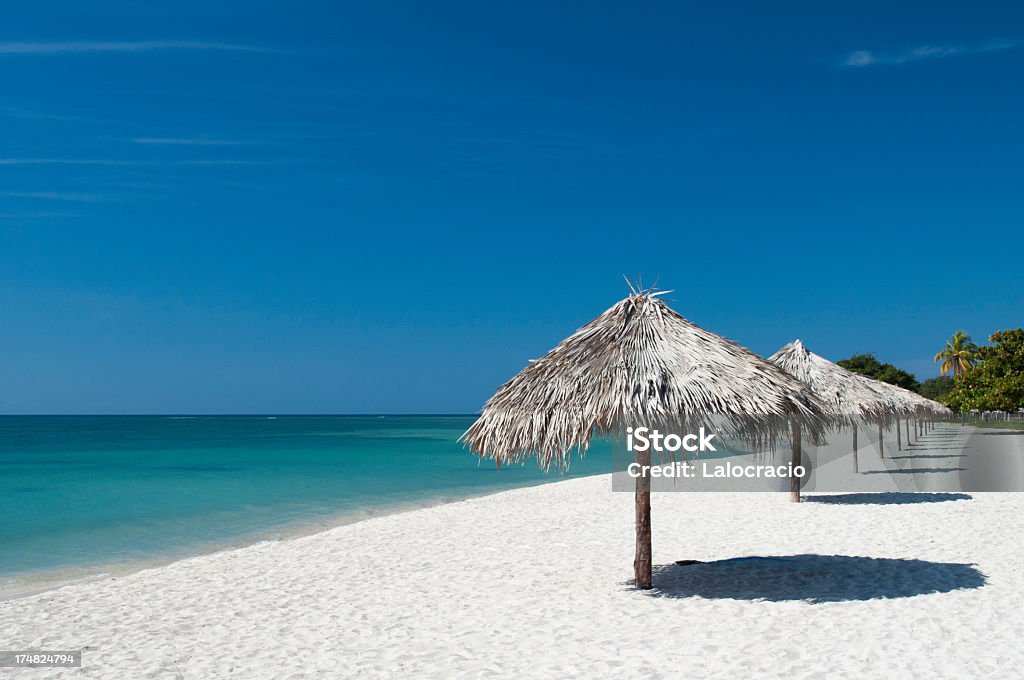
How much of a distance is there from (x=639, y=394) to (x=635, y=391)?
0.04 meters

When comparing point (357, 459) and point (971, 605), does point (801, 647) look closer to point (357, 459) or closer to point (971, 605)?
point (971, 605)

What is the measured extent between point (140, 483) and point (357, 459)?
12.2m

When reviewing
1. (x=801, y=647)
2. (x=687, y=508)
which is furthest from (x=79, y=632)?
(x=687, y=508)

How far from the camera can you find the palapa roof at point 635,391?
535 cm

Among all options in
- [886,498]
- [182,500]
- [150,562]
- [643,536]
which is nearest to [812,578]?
[643,536]

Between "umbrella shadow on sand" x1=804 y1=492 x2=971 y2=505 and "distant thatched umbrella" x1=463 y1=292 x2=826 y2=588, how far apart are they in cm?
611

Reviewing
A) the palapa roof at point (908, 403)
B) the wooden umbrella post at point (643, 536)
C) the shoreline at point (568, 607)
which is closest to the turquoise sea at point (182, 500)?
the shoreline at point (568, 607)

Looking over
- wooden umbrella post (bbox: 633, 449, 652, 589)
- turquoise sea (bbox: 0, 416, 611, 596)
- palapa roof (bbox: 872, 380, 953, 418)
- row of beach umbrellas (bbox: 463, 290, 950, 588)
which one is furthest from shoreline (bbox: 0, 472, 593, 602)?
palapa roof (bbox: 872, 380, 953, 418)

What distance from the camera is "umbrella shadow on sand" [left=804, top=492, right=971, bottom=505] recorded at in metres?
11.4

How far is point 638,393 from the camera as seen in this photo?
534 centimetres

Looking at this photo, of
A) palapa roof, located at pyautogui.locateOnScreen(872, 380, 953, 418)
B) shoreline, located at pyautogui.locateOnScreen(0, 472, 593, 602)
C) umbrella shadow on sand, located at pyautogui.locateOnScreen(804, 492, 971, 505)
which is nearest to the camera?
shoreline, located at pyautogui.locateOnScreen(0, 472, 593, 602)

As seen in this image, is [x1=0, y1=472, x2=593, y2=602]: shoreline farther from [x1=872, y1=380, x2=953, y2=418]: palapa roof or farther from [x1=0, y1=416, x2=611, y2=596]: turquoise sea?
[x1=872, y1=380, x2=953, y2=418]: palapa roof

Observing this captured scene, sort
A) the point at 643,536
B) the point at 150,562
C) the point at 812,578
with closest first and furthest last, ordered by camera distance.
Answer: the point at 643,536
the point at 812,578
the point at 150,562

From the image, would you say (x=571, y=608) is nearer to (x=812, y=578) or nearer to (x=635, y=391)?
(x=635, y=391)
